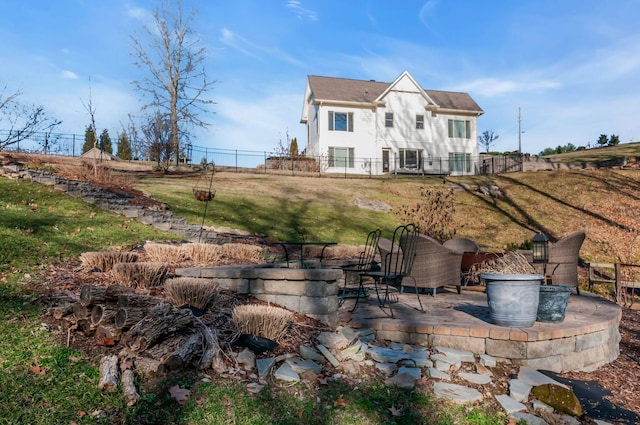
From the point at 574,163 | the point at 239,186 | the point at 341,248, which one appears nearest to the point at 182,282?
the point at 341,248

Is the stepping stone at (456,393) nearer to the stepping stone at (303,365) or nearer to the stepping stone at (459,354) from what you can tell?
the stepping stone at (459,354)

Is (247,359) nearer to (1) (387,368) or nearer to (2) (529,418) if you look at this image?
(1) (387,368)

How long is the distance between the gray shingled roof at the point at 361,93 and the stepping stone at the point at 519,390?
2769 cm

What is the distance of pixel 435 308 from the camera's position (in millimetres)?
5969

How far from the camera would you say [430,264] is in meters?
6.35

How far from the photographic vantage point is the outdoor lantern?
718 centimetres

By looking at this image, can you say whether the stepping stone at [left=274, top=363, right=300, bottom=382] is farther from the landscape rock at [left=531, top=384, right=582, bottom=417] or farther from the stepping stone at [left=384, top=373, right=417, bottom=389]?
the landscape rock at [left=531, top=384, right=582, bottom=417]

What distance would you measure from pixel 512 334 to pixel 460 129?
3096 cm

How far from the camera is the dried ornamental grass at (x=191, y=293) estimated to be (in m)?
4.70

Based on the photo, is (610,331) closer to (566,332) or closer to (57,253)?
(566,332)

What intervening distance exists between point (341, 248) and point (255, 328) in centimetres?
580

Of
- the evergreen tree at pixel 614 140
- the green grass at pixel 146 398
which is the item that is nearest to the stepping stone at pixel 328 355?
the green grass at pixel 146 398

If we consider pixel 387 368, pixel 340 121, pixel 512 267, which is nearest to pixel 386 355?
pixel 387 368

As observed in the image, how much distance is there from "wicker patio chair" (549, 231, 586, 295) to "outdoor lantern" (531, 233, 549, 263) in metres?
0.09
